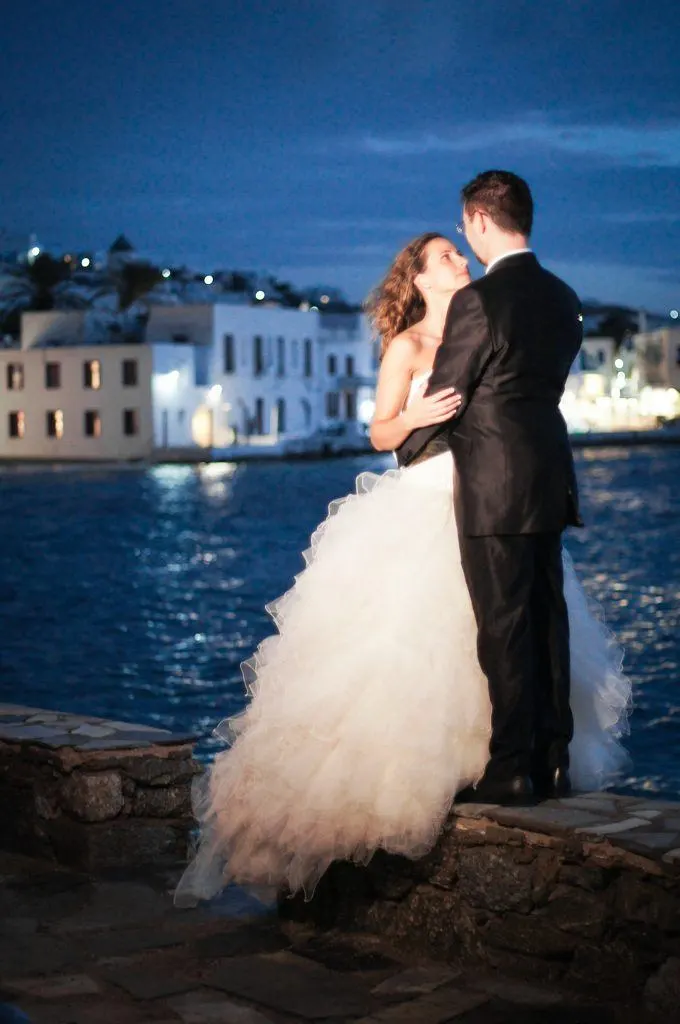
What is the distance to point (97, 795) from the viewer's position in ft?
16.1

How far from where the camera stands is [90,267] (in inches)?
3359

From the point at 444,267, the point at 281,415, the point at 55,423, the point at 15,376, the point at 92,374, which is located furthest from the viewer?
the point at 281,415

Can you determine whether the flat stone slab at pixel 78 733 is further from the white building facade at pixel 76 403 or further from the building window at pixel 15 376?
the building window at pixel 15 376

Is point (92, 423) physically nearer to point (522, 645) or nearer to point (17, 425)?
point (17, 425)

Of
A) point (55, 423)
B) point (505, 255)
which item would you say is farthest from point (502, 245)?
point (55, 423)

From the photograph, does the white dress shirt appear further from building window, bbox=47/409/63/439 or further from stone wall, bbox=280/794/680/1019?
building window, bbox=47/409/63/439

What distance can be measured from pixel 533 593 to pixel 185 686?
11.6m

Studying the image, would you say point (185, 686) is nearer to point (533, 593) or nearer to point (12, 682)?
point (12, 682)

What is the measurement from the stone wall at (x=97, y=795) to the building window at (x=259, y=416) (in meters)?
58.8

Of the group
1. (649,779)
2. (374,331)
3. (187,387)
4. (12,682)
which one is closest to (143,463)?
(187,387)

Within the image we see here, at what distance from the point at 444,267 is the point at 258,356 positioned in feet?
193

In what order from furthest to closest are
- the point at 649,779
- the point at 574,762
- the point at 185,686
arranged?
the point at 185,686, the point at 649,779, the point at 574,762

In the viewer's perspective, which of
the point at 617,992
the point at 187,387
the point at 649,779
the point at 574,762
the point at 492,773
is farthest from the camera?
the point at 187,387

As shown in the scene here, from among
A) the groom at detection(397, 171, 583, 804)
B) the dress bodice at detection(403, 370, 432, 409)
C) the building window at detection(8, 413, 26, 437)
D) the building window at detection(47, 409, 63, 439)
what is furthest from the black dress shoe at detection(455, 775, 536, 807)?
the building window at detection(8, 413, 26, 437)
